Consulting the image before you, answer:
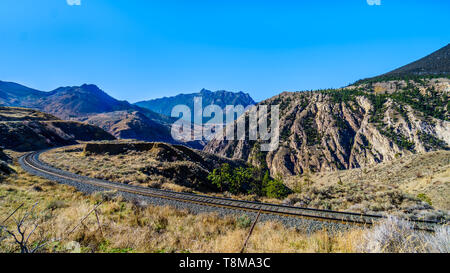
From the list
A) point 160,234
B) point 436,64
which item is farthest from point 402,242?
point 436,64

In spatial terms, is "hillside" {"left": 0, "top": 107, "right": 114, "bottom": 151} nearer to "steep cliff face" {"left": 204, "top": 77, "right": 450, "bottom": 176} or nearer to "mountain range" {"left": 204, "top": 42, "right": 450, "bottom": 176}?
"mountain range" {"left": 204, "top": 42, "right": 450, "bottom": 176}

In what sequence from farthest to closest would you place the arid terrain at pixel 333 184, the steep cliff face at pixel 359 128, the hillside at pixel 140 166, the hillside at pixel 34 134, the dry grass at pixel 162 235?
the steep cliff face at pixel 359 128
the hillside at pixel 34 134
the hillside at pixel 140 166
the arid terrain at pixel 333 184
the dry grass at pixel 162 235

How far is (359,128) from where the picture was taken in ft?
322

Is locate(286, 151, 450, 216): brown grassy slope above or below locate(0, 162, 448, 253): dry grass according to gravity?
below

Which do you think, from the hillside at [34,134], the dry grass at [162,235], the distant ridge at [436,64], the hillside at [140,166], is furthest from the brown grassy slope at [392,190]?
the distant ridge at [436,64]

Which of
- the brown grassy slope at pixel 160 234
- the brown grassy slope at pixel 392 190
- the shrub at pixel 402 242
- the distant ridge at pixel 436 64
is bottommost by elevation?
the brown grassy slope at pixel 392 190

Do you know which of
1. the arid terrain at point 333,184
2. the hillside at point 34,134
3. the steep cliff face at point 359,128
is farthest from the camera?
the steep cliff face at point 359,128

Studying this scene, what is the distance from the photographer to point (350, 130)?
99938mm

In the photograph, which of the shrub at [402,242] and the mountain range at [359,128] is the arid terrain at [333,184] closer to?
the shrub at [402,242]

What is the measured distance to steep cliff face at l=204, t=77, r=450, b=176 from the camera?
8175cm

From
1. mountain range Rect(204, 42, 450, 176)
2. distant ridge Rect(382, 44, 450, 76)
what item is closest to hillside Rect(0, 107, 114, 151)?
mountain range Rect(204, 42, 450, 176)

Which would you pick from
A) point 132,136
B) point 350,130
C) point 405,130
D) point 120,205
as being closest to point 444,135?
point 405,130

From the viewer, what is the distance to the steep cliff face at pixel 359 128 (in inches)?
3219

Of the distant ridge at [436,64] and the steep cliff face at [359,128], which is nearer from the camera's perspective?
the steep cliff face at [359,128]
